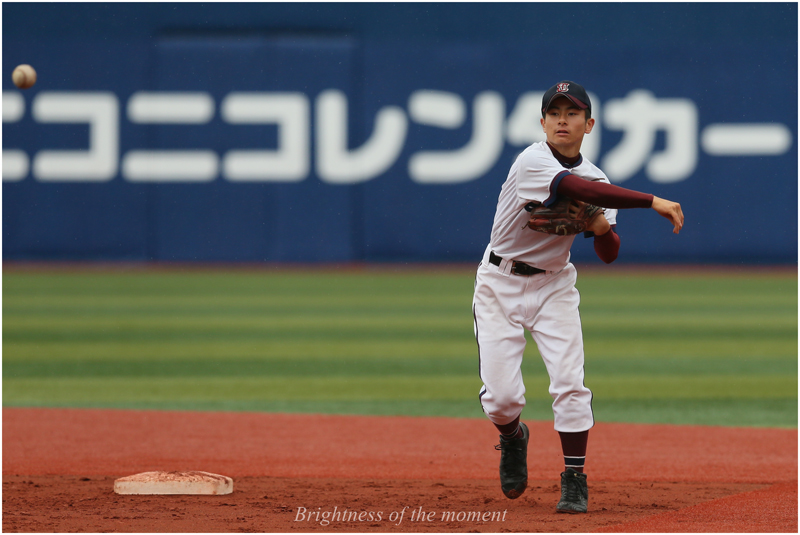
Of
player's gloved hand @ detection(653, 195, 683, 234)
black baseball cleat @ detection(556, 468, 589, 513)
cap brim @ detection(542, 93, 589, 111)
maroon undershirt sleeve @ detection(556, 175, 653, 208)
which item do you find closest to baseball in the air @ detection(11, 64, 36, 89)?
cap brim @ detection(542, 93, 589, 111)

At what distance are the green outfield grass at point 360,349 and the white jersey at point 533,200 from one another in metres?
2.71

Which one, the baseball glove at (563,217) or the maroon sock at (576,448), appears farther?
the maroon sock at (576,448)

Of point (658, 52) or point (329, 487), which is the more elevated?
point (658, 52)

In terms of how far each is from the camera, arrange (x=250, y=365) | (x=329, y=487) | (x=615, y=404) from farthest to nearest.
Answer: (x=250, y=365), (x=615, y=404), (x=329, y=487)

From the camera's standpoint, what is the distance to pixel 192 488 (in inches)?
159

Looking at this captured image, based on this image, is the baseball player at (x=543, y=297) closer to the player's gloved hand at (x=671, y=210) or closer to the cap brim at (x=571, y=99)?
the cap brim at (x=571, y=99)

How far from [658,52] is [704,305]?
663 cm

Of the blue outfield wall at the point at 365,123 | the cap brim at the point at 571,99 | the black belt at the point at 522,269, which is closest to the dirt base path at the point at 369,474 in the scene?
the black belt at the point at 522,269

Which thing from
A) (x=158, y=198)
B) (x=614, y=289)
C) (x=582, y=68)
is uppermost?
(x=582, y=68)

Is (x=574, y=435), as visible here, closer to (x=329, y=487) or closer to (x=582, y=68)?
(x=329, y=487)

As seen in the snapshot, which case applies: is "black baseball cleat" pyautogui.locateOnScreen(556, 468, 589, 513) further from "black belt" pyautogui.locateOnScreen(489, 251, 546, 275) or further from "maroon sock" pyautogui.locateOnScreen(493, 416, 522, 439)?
"black belt" pyautogui.locateOnScreen(489, 251, 546, 275)

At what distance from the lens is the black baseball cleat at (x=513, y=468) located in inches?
153

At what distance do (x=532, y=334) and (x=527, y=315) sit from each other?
7 cm

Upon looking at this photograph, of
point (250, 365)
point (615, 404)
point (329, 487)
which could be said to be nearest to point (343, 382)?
point (250, 365)
